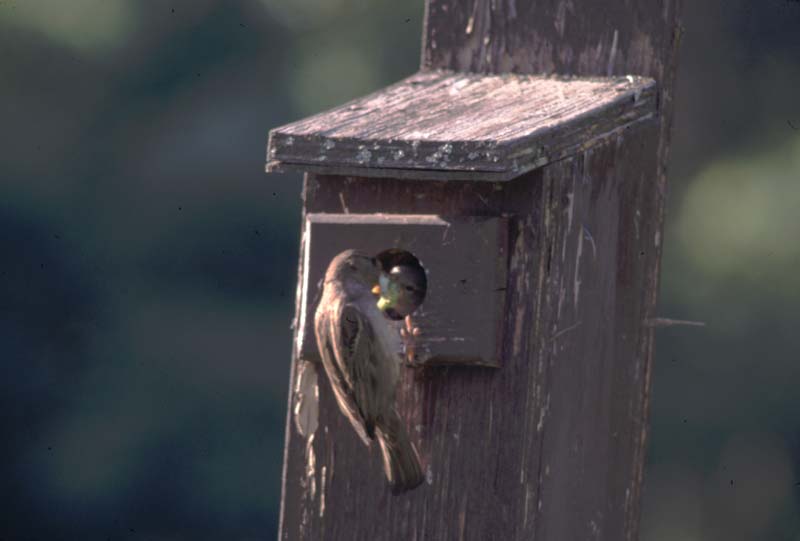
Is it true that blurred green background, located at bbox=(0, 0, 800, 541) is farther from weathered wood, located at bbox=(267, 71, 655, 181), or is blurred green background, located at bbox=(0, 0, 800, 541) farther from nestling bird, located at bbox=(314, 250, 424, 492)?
nestling bird, located at bbox=(314, 250, 424, 492)

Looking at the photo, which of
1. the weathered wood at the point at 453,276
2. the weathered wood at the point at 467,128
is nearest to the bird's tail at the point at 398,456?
the weathered wood at the point at 453,276

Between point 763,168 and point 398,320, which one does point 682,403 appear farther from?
point 398,320

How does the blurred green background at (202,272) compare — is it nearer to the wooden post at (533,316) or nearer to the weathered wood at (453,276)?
the wooden post at (533,316)

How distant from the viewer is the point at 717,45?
7.75 meters

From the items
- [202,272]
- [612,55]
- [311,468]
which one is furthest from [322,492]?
[202,272]

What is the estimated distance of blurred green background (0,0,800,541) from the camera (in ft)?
25.4

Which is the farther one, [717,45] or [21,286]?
[21,286]

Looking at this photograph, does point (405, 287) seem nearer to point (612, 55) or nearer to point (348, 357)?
point (348, 357)

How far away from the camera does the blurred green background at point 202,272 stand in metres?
7.73

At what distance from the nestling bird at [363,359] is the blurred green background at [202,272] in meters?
5.23

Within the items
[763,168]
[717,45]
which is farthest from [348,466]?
[717,45]

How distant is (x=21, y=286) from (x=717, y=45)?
150 inches

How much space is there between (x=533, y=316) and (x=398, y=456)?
259 mm

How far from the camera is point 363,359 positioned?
224 centimetres
